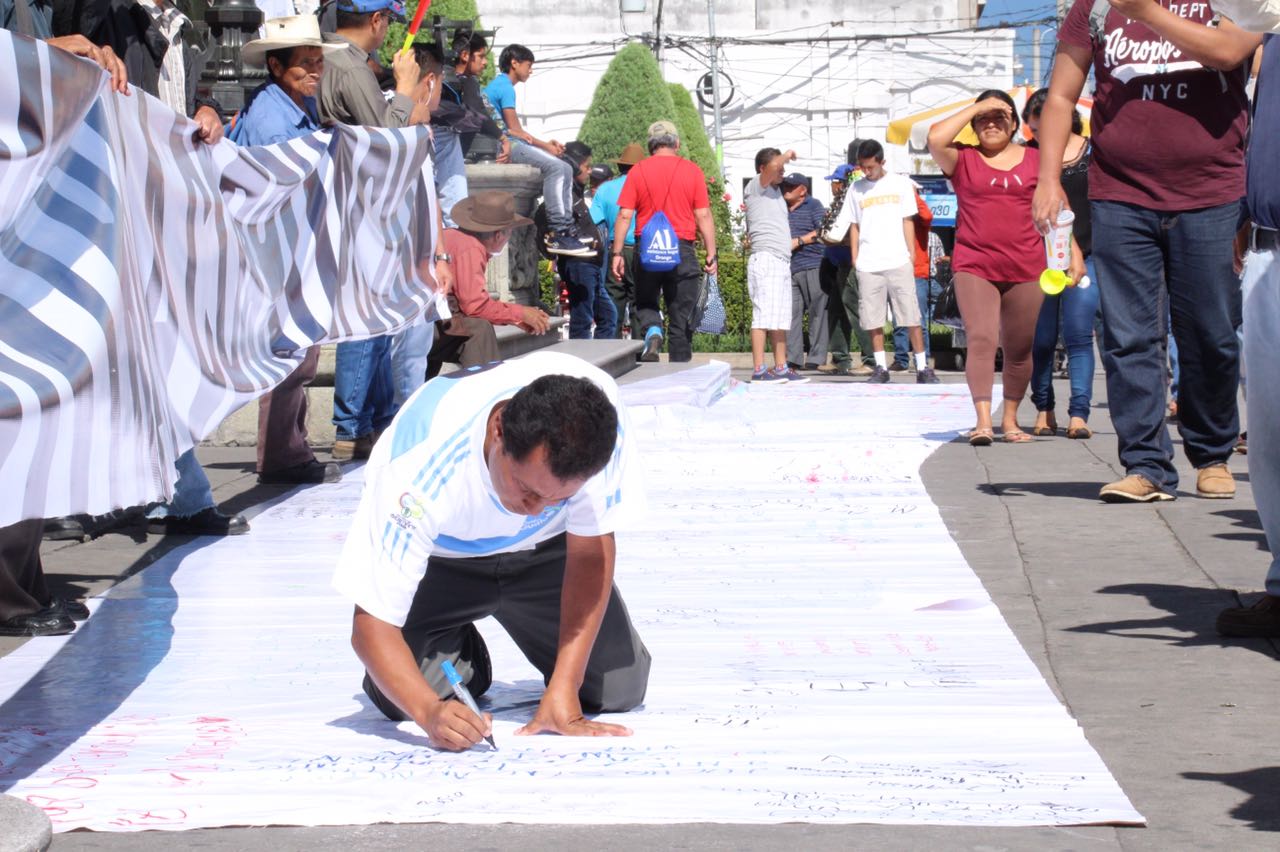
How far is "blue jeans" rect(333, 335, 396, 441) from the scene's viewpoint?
28.8 ft

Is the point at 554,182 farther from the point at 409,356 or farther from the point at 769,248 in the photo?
the point at 409,356

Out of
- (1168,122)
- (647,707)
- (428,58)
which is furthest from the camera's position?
(428,58)

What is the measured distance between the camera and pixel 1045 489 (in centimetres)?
789

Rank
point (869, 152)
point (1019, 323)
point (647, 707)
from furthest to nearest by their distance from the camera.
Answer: point (869, 152), point (1019, 323), point (647, 707)

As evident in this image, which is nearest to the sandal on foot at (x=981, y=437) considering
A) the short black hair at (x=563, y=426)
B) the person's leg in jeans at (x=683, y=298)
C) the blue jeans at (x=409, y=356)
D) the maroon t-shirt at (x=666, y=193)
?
the blue jeans at (x=409, y=356)

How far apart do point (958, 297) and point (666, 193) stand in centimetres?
514

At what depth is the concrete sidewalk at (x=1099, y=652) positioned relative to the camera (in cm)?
329

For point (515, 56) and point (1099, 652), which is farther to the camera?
point (515, 56)

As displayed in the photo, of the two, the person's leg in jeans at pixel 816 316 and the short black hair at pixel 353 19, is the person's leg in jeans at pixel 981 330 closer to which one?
the short black hair at pixel 353 19

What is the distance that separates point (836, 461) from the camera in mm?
8742

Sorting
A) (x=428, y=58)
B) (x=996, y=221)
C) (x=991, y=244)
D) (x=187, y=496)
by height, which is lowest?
(x=187, y=496)

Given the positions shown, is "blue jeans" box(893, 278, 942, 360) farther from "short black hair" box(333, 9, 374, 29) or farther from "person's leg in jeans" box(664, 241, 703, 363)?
"short black hair" box(333, 9, 374, 29)

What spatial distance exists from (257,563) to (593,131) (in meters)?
27.7

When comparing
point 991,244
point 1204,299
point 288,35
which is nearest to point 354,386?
point 288,35
